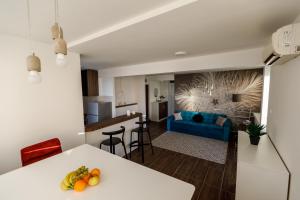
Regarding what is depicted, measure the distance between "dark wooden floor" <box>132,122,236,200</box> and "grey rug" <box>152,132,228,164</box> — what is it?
0.18 m

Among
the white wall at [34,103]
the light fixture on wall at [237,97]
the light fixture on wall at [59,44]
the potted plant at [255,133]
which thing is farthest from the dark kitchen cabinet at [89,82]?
the light fixture on wall at [237,97]

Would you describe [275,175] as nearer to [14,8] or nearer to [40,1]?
[40,1]

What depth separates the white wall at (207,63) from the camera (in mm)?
2621

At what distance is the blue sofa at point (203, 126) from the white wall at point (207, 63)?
2.24m

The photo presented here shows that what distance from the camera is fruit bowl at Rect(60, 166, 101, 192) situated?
1.16m

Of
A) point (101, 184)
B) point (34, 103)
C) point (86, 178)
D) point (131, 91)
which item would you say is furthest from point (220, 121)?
point (34, 103)

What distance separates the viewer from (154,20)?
1400mm

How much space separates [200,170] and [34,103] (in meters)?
3.30

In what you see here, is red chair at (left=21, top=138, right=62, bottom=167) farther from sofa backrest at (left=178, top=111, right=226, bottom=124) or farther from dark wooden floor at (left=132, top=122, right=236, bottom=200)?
sofa backrest at (left=178, top=111, right=226, bottom=124)

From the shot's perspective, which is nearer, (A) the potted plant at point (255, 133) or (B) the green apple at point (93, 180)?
(B) the green apple at point (93, 180)

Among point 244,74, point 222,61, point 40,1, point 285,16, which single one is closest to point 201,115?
point 244,74

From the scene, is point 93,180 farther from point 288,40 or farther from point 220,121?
point 220,121

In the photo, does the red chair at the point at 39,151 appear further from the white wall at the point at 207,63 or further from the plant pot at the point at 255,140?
the plant pot at the point at 255,140

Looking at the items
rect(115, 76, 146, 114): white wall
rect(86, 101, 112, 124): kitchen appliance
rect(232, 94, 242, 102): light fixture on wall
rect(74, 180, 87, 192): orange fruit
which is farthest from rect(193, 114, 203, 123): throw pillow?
rect(74, 180, 87, 192): orange fruit
